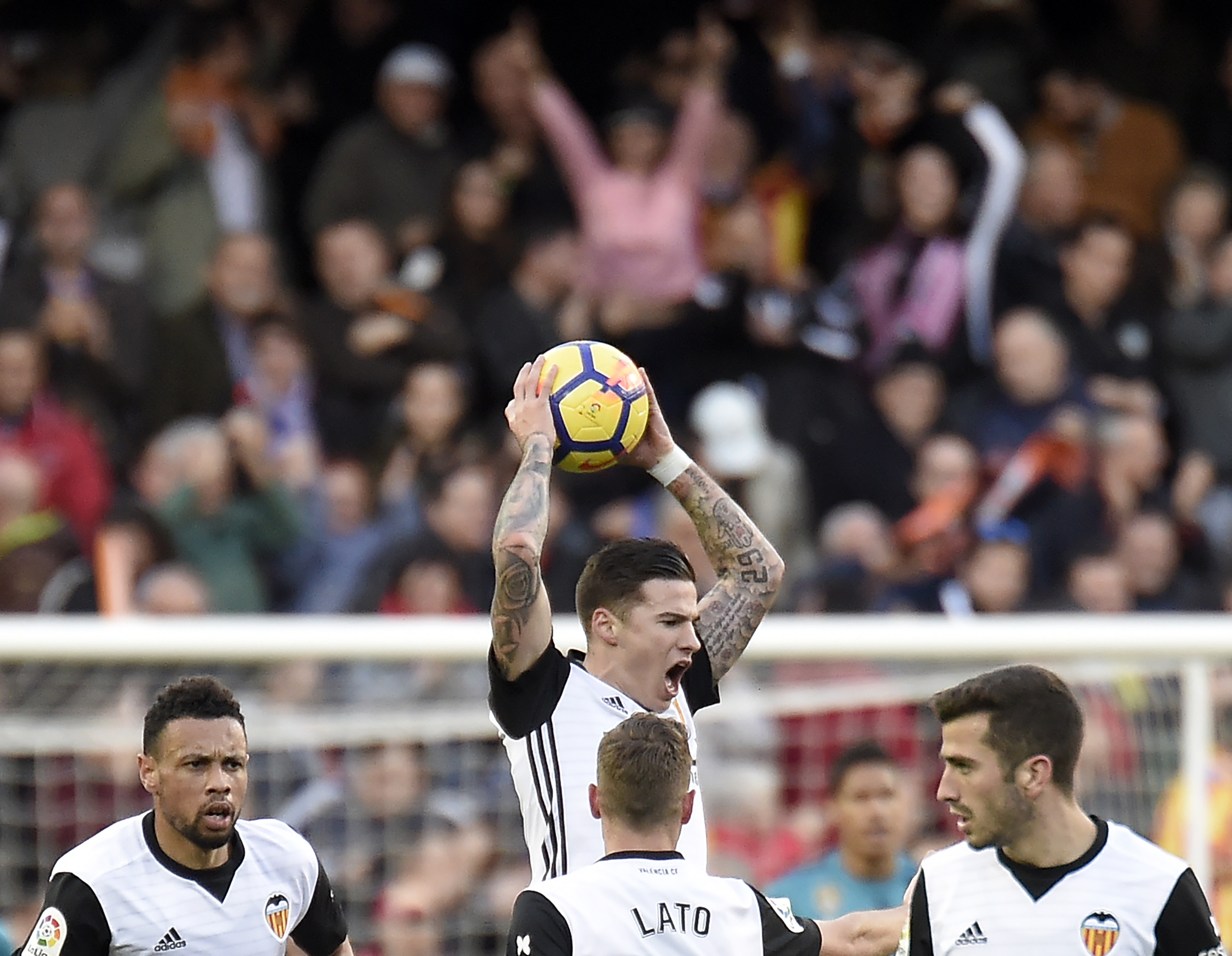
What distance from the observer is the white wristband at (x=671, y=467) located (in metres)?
5.57

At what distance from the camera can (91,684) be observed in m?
7.67

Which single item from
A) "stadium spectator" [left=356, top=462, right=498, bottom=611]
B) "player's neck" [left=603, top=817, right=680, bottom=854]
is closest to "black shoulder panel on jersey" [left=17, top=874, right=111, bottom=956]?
"player's neck" [left=603, top=817, right=680, bottom=854]

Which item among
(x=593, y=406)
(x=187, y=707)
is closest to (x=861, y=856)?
(x=593, y=406)

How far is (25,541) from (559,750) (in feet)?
14.0

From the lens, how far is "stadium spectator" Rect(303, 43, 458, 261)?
10.7 meters

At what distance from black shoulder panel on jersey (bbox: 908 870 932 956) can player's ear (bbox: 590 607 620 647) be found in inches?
37.4

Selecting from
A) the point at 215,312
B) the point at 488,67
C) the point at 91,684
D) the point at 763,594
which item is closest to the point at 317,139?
the point at 488,67

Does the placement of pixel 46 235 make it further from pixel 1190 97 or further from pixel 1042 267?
pixel 1190 97

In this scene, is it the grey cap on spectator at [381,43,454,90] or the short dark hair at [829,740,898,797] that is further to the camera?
the grey cap on spectator at [381,43,454,90]

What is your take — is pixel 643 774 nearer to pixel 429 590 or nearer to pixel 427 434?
pixel 429 590

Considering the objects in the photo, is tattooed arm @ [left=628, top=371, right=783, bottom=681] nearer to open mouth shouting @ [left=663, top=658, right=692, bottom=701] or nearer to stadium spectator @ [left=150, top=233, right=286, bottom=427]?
open mouth shouting @ [left=663, top=658, right=692, bottom=701]

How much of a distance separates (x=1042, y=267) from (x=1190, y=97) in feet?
6.30

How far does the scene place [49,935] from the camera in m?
4.71

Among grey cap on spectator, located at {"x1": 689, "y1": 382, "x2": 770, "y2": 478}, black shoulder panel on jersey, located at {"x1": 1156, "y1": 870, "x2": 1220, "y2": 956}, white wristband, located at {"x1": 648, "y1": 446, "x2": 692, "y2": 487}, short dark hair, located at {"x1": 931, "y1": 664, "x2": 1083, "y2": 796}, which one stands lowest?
black shoulder panel on jersey, located at {"x1": 1156, "y1": 870, "x2": 1220, "y2": 956}
